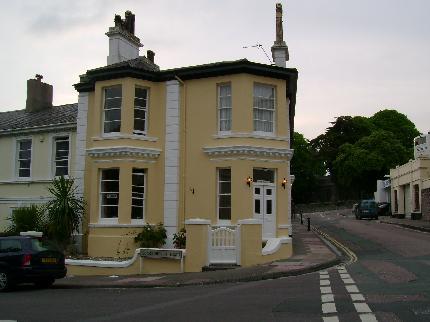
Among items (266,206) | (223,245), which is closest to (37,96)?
(266,206)

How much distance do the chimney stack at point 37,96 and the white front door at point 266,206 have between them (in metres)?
14.0

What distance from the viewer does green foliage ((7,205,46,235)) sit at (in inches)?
901

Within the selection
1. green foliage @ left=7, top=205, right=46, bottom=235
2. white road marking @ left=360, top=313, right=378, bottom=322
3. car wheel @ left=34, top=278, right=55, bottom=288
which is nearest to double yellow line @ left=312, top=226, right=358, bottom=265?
white road marking @ left=360, top=313, right=378, bottom=322

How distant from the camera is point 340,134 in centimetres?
7712

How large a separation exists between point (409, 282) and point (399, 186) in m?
37.4

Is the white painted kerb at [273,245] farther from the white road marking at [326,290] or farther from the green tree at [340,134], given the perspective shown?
the green tree at [340,134]

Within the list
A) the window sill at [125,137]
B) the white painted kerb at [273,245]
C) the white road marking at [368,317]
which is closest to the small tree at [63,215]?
the window sill at [125,137]

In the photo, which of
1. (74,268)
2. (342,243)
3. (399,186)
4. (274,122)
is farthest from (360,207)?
(74,268)

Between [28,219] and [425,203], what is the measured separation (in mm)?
28980

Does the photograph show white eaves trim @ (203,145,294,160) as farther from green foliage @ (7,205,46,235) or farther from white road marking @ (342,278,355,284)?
white road marking @ (342,278,355,284)

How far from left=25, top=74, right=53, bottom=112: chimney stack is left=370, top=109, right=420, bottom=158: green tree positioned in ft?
186

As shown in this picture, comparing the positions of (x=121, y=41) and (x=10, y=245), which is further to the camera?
(x=121, y=41)

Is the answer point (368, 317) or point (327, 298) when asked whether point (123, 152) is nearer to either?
point (327, 298)

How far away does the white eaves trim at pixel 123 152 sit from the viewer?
21375 millimetres
